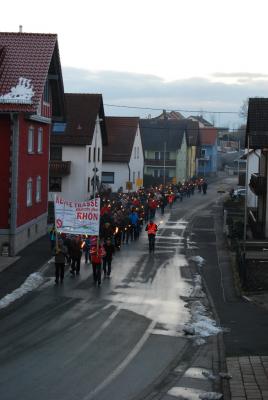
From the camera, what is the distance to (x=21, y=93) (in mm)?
27500

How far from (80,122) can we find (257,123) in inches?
618

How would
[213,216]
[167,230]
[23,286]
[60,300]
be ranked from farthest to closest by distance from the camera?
[213,216]
[167,230]
[23,286]
[60,300]

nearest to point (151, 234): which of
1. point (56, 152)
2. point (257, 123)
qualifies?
point (257, 123)

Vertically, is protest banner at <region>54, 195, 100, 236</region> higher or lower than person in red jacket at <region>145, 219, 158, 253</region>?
higher

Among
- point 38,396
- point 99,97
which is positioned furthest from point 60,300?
point 99,97

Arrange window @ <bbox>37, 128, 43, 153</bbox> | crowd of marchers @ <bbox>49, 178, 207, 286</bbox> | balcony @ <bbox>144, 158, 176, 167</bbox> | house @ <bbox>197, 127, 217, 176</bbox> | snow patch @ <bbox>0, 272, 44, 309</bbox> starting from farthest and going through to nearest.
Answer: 1. house @ <bbox>197, 127, 217, 176</bbox>
2. balcony @ <bbox>144, 158, 176, 167</bbox>
3. window @ <bbox>37, 128, 43, 153</bbox>
4. crowd of marchers @ <bbox>49, 178, 207, 286</bbox>
5. snow patch @ <bbox>0, 272, 44, 309</bbox>

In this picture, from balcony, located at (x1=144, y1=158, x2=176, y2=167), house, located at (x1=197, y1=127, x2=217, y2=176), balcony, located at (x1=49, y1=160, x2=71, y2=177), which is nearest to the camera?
balcony, located at (x1=49, y1=160, x2=71, y2=177)

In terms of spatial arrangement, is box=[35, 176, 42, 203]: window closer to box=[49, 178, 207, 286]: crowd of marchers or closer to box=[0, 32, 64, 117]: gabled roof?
box=[49, 178, 207, 286]: crowd of marchers

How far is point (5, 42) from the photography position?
100.0 ft

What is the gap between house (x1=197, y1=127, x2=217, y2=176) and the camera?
122 m

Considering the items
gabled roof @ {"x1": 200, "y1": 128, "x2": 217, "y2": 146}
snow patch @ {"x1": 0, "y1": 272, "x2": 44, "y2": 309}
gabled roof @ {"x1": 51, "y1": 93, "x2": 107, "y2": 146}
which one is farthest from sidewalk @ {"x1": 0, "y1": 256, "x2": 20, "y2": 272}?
gabled roof @ {"x1": 200, "y1": 128, "x2": 217, "y2": 146}

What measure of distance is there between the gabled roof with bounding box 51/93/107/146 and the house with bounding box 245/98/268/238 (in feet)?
45.8

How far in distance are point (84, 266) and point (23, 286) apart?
4.59m

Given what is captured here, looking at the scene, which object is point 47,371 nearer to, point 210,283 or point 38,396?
point 38,396
